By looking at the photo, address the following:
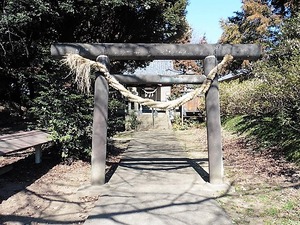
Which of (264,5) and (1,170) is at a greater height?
(264,5)

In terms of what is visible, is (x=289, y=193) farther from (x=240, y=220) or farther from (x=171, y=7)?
(x=171, y=7)

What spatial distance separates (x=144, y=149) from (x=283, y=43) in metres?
5.17

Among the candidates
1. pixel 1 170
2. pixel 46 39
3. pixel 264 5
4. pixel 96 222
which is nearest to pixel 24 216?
pixel 96 222

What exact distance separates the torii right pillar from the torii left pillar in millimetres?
1796

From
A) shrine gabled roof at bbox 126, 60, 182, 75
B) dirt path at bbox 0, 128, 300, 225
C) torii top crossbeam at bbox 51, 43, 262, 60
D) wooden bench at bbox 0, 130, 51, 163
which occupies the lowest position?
dirt path at bbox 0, 128, 300, 225

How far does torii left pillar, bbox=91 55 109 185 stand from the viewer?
202 inches

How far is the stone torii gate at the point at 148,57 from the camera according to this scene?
17.0 feet

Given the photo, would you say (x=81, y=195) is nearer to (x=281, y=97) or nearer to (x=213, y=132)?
(x=213, y=132)

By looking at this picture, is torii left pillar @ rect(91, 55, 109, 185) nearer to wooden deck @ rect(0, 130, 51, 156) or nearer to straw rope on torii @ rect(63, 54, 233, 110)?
straw rope on torii @ rect(63, 54, 233, 110)

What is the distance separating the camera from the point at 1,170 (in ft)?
18.6

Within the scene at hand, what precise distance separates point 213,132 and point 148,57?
1716mm

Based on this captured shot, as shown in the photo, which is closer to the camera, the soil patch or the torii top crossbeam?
the soil patch

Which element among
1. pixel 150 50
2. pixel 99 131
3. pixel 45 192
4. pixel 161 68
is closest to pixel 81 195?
pixel 45 192

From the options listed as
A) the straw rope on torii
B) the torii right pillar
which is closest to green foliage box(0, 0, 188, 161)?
the straw rope on torii
